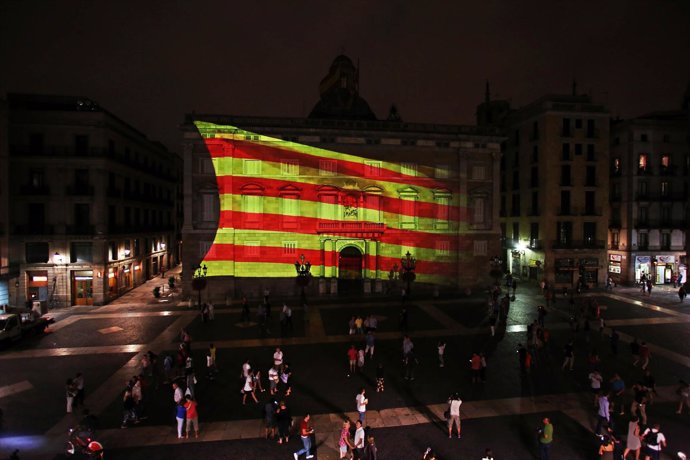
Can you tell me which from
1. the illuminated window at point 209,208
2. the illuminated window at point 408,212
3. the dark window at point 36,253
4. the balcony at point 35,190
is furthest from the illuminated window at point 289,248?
the balcony at point 35,190

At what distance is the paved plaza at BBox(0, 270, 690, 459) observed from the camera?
12.2 m

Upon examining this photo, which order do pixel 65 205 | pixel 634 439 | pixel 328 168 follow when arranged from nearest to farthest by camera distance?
pixel 634 439 < pixel 65 205 < pixel 328 168

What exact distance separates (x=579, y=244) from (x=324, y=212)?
2681 centimetres

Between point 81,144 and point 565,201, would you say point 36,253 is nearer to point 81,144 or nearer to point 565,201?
point 81,144

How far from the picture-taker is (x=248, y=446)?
12.1 m

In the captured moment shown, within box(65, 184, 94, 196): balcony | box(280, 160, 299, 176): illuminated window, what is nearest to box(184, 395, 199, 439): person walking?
box(280, 160, 299, 176): illuminated window

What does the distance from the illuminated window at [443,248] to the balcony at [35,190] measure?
111 ft

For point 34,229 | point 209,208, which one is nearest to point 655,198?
point 209,208

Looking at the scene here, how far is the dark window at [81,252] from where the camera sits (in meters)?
31.3

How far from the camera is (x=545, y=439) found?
10641mm

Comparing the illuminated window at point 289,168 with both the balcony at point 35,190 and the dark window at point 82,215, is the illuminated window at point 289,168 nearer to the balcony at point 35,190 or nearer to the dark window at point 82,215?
the dark window at point 82,215

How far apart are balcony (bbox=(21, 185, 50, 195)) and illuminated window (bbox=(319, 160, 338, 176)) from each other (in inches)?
876

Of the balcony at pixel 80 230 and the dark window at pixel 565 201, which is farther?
the dark window at pixel 565 201

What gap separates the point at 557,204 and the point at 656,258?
40.7ft
